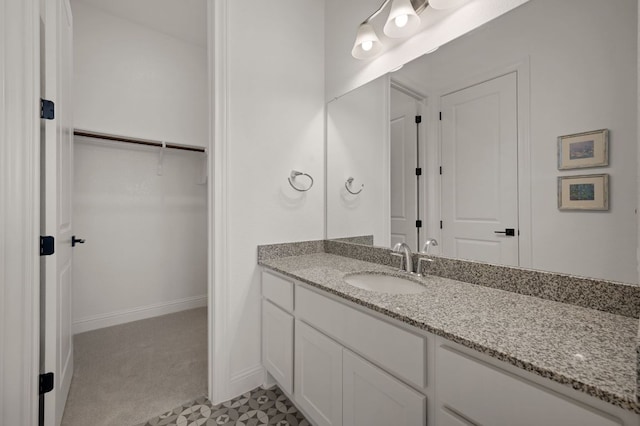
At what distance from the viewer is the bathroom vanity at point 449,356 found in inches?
23.9

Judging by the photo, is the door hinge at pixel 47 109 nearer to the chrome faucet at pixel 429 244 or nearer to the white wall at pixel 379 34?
the white wall at pixel 379 34

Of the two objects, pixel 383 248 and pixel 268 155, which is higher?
pixel 268 155

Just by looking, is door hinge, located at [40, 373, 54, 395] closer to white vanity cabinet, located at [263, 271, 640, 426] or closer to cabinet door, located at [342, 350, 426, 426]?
white vanity cabinet, located at [263, 271, 640, 426]

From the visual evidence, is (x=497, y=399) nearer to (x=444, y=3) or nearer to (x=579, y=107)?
(x=579, y=107)

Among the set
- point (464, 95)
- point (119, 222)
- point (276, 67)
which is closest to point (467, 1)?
point (464, 95)

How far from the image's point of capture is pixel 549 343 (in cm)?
71

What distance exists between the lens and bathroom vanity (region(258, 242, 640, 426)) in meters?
0.61

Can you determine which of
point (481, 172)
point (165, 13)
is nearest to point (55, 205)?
point (481, 172)

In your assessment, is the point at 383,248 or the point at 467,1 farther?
the point at 383,248

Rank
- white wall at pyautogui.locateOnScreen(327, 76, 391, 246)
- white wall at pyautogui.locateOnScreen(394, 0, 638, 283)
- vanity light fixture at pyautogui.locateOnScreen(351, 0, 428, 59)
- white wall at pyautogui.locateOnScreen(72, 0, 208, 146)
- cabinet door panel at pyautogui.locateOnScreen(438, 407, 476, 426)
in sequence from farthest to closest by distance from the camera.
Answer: white wall at pyautogui.locateOnScreen(72, 0, 208, 146) → white wall at pyautogui.locateOnScreen(327, 76, 391, 246) → vanity light fixture at pyautogui.locateOnScreen(351, 0, 428, 59) → white wall at pyautogui.locateOnScreen(394, 0, 638, 283) → cabinet door panel at pyautogui.locateOnScreen(438, 407, 476, 426)

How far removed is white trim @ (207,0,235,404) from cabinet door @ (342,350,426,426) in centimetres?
87

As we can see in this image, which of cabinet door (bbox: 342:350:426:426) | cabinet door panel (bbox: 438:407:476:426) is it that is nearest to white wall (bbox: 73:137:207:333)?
cabinet door (bbox: 342:350:426:426)

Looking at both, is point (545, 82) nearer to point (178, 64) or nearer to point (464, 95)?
point (464, 95)

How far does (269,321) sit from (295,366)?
1.08 ft
